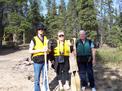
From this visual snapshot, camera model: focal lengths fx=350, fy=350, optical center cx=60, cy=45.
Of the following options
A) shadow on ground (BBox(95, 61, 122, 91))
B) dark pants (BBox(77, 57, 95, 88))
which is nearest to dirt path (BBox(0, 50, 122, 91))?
shadow on ground (BBox(95, 61, 122, 91))

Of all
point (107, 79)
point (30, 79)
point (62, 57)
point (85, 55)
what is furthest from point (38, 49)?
point (107, 79)

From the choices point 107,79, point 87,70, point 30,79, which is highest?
point 87,70

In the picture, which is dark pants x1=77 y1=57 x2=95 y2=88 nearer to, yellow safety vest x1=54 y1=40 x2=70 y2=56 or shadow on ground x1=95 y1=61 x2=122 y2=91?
yellow safety vest x1=54 y1=40 x2=70 y2=56

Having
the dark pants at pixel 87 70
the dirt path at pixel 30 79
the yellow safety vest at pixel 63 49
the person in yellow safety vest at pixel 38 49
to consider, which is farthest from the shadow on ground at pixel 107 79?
the person in yellow safety vest at pixel 38 49

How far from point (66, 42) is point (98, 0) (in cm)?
4328

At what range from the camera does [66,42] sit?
9.45 m

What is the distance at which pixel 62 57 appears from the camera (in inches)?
377

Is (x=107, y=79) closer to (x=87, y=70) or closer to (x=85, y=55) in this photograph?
(x=87, y=70)

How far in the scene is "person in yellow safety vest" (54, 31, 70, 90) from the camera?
30.8ft

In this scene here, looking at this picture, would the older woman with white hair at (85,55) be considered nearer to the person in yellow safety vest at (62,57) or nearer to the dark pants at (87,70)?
the dark pants at (87,70)

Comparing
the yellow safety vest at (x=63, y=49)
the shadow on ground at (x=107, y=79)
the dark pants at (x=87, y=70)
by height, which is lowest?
the shadow on ground at (x=107, y=79)

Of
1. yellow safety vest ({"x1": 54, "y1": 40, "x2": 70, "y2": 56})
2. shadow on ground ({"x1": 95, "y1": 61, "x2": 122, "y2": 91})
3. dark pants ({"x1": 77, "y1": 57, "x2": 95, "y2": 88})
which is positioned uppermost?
yellow safety vest ({"x1": 54, "y1": 40, "x2": 70, "y2": 56})

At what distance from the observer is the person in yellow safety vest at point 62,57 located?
30.8ft

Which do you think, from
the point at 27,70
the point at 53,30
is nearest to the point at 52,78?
the point at 27,70
